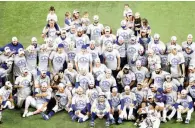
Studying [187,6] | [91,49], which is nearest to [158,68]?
[91,49]

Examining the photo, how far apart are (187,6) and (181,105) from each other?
7766 mm

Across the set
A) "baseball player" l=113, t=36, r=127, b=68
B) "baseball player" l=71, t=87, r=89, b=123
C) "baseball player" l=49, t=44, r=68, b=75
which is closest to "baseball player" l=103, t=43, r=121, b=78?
"baseball player" l=113, t=36, r=127, b=68

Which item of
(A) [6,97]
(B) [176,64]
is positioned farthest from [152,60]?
(A) [6,97]

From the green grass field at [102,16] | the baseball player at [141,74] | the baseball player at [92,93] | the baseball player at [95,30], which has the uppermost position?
the green grass field at [102,16]

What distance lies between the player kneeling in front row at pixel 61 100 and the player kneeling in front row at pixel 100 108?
912mm

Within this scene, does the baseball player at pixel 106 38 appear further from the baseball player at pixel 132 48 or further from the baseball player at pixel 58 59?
the baseball player at pixel 58 59

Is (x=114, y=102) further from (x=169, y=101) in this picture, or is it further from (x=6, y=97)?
(x=6, y=97)

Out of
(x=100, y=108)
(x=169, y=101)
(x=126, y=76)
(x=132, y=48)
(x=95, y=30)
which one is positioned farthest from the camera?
(x=95, y=30)

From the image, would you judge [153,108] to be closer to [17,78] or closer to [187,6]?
[17,78]

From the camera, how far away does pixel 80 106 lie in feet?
57.2

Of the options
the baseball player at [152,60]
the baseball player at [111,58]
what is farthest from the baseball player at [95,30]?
the baseball player at [152,60]

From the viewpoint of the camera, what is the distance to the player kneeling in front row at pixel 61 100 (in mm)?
17578

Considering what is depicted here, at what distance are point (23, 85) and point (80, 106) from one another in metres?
1.95

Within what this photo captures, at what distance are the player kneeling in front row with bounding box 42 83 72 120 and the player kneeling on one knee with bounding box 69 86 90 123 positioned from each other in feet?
1.08
